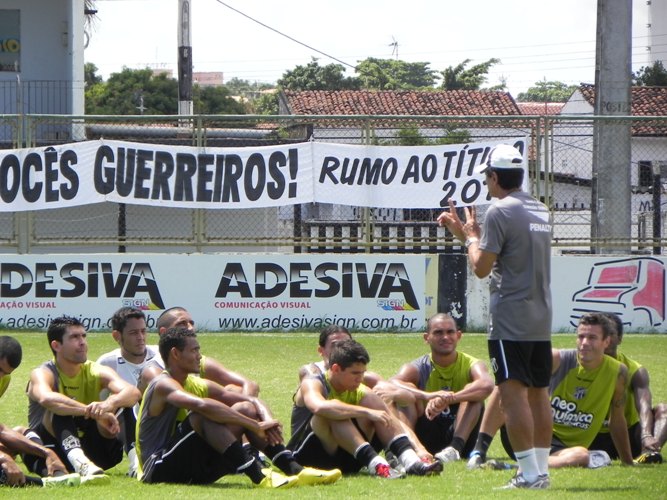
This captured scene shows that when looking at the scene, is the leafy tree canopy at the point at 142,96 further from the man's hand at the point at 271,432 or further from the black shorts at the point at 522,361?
the black shorts at the point at 522,361

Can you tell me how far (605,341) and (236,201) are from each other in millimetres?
9251

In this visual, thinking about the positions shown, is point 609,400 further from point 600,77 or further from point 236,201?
point 600,77

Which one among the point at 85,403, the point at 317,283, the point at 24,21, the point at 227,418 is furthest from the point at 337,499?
the point at 24,21

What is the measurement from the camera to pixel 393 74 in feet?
308

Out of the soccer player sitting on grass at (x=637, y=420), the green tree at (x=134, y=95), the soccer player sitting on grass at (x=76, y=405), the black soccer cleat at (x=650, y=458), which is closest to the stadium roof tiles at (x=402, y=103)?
the green tree at (x=134, y=95)

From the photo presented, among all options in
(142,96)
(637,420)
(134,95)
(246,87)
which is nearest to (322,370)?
(637,420)

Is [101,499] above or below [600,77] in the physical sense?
below

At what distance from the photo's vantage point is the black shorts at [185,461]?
7.27 m

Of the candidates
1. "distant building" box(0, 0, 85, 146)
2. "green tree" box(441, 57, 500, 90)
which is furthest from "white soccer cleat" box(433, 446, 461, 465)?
"green tree" box(441, 57, 500, 90)

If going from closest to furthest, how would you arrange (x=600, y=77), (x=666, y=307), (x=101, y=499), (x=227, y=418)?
(x=101, y=499)
(x=227, y=418)
(x=666, y=307)
(x=600, y=77)

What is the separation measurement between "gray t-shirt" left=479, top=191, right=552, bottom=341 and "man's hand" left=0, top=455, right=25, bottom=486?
2886mm

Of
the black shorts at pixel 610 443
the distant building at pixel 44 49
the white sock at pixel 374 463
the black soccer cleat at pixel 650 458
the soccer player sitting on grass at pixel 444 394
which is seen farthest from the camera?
the distant building at pixel 44 49

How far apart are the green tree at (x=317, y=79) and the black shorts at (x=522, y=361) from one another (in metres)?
79.7

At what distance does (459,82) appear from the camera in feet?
266
